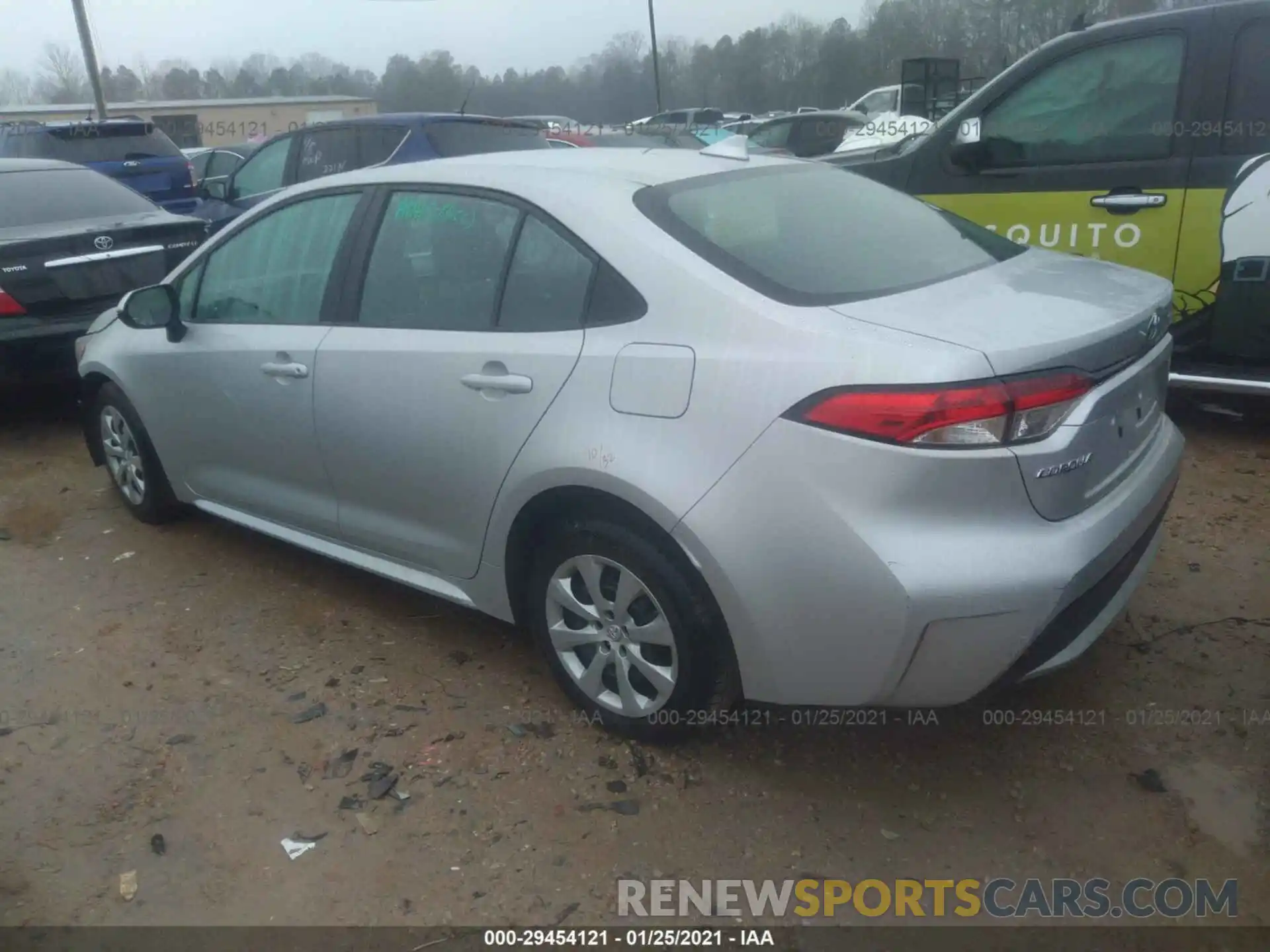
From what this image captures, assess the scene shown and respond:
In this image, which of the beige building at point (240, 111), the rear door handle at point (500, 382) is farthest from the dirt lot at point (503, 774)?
the beige building at point (240, 111)

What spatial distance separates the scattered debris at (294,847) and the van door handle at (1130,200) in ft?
14.2

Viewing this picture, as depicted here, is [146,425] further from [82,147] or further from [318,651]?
[82,147]

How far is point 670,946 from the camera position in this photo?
236cm

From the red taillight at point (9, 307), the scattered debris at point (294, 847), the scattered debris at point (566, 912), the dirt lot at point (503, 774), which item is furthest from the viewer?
the red taillight at point (9, 307)

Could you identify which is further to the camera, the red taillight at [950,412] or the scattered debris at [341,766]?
the scattered debris at [341,766]

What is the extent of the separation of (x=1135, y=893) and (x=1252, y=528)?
2.24 metres

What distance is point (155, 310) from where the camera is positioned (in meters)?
4.06

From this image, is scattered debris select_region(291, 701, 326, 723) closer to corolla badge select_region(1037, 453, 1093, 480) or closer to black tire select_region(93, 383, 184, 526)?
black tire select_region(93, 383, 184, 526)

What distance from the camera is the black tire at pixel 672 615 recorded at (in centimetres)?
263

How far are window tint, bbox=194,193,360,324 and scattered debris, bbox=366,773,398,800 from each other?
154 centimetres

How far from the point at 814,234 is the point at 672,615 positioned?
114 centimetres

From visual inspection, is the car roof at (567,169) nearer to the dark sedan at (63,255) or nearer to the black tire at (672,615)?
the black tire at (672,615)

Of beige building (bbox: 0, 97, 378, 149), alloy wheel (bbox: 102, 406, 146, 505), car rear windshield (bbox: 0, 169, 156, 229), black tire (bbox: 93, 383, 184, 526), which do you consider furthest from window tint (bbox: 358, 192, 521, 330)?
beige building (bbox: 0, 97, 378, 149)

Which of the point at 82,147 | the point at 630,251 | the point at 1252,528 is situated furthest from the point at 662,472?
the point at 82,147
